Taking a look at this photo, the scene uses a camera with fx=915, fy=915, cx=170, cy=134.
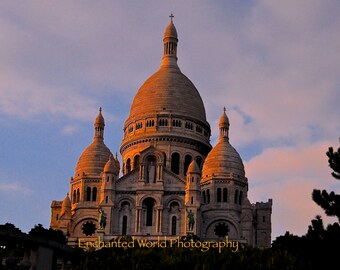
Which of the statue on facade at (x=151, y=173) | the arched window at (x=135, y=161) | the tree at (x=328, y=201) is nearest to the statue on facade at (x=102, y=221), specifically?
the statue on facade at (x=151, y=173)

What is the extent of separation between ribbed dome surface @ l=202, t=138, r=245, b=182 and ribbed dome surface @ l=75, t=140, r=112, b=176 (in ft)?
38.1

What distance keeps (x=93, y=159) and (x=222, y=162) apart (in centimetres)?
1476

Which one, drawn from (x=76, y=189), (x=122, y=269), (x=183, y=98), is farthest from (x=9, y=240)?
(x=183, y=98)

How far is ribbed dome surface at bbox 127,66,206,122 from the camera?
349 feet

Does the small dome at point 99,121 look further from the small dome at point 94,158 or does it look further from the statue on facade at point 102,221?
the statue on facade at point 102,221

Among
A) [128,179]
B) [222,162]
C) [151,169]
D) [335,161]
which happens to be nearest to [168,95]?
[222,162]

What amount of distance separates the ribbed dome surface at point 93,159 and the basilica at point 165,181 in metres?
0.11

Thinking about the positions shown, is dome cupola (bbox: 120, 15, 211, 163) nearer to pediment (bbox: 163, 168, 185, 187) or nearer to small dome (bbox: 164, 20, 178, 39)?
small dome (bbox: 164, 20, 178, 39)

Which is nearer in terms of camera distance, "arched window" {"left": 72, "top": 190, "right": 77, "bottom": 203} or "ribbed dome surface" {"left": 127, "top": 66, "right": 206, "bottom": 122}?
"arched window" {"left": 72, "top": 190, "right": 77, "bottom": 203}

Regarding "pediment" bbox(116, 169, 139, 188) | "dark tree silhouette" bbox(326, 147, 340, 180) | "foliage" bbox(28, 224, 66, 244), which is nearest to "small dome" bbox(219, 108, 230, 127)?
"pediment" bbox(116, 169, 139, 188)

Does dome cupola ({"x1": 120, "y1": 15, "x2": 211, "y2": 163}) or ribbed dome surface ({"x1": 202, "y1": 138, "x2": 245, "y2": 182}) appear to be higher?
dome cupola ({"x1": 120, "y1": 15, "x2": 211, "y2": 163})

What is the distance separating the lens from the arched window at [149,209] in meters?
92.9

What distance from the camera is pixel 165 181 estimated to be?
9400 cm

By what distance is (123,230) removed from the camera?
92000 millimetres
